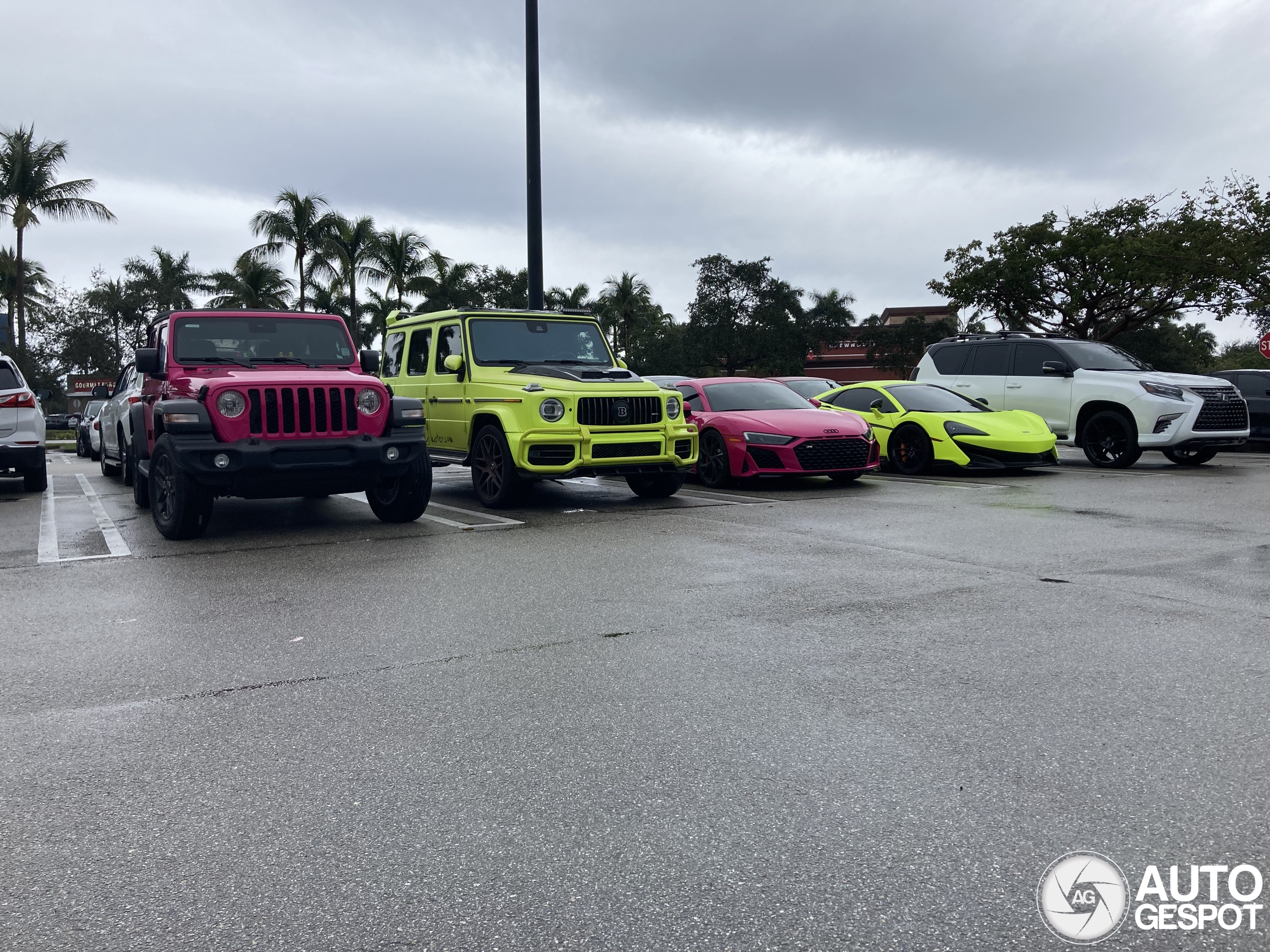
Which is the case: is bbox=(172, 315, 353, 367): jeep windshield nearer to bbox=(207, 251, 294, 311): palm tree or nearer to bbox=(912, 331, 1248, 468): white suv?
bbox=(912, 331, 1248, 468): white suv

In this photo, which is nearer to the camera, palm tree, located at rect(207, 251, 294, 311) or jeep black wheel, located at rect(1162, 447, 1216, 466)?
jeep black wheel, located at rect(1162, 447, 1216, 466)

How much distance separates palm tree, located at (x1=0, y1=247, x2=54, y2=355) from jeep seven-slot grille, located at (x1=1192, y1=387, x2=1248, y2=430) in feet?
140

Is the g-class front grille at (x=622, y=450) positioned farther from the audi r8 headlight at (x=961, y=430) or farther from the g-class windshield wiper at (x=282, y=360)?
the audi r8 headlight at (x=961, y=430)

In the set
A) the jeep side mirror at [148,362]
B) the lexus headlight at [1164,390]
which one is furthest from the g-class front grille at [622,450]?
the lexus headlight at [1164,390]

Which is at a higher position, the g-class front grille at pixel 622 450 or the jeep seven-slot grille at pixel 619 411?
the jeep seven-slot grille at pixel 619 411

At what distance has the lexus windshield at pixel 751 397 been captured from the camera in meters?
13.2

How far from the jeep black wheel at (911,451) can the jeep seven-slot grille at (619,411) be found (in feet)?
15.1

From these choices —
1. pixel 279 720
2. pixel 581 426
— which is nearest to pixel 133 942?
pixel 279 720

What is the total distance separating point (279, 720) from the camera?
3.93m

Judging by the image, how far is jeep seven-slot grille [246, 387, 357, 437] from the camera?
8.62 meters

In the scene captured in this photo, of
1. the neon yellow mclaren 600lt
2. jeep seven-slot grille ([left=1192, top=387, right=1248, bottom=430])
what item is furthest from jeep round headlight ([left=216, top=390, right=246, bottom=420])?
jeep seven-slot grille ([left=1192, top=387, right=1248, bottom=430])

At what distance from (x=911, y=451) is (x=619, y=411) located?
5.19 metres

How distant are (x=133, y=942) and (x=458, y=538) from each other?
6343mm

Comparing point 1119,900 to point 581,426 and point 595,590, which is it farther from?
point 581,426
